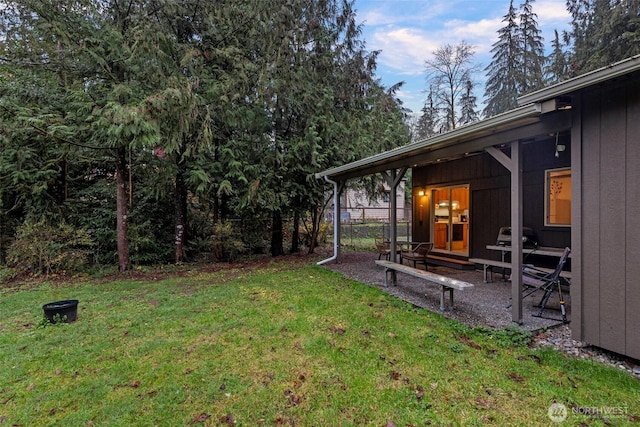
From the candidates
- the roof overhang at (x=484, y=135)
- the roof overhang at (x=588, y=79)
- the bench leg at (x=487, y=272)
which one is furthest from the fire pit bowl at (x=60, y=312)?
the bench leg at (x=487, y=272)

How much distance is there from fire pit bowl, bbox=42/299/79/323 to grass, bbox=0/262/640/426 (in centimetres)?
13

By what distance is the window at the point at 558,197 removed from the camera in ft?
18.6

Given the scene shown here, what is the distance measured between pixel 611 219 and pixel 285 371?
3.41 m

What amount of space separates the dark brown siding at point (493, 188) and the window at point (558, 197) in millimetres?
94

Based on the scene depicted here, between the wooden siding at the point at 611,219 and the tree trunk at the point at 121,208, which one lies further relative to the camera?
the tree trunk at the point at 121,208

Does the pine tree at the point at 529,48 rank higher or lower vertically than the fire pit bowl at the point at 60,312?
higher

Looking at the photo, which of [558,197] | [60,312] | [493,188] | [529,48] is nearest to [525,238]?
[558,197]

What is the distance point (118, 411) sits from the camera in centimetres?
242

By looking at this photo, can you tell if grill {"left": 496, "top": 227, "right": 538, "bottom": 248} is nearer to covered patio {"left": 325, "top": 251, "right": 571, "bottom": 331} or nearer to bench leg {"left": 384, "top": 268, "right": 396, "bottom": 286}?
covered patio {"left": 325, "top": 251, "right": 571, "bottom": 331}

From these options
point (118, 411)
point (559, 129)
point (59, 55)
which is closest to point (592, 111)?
point (559, 129)

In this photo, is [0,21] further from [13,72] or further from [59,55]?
[59,55]

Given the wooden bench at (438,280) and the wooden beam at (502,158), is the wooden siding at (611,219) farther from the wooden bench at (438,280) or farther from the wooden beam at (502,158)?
the wooden bench at (438,280)

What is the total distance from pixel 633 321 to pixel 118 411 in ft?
14.6

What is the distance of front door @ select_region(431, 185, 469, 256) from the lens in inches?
321
